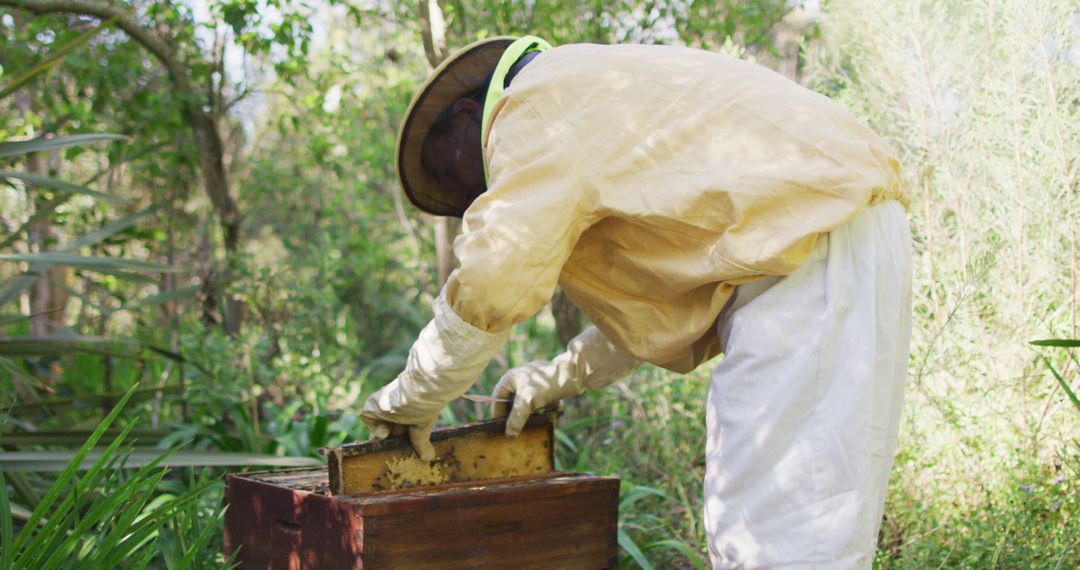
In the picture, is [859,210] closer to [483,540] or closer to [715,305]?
[715,305]

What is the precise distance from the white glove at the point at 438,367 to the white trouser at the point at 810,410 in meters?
0.43

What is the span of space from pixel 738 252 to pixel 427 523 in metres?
Result: 0.79

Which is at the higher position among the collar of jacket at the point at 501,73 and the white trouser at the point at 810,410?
the collar of jacket at the point at 501,73

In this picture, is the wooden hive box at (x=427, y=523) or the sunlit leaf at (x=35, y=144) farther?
the sunlit leaf at (x=35, y=144)

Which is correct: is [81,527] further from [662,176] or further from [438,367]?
[662,176]

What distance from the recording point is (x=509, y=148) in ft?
5.56

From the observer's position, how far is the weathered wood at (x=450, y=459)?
1973 mm

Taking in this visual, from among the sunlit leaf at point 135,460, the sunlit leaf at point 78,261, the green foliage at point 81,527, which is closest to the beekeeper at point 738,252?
the green foliage at point 81,527

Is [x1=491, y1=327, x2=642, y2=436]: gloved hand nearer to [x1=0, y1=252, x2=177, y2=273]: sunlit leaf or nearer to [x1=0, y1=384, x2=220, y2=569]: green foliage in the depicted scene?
[x1=0, y1=384, x2=220, y2=569]: green foliage

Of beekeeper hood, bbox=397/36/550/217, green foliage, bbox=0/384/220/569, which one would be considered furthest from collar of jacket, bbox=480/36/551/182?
green foliage, bbox=0/384/220/569

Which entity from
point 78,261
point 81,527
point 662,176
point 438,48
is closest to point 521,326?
point 438,48

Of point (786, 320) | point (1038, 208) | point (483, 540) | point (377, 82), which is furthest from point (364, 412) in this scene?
point (377, 82)

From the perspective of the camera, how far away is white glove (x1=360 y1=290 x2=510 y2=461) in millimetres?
1750

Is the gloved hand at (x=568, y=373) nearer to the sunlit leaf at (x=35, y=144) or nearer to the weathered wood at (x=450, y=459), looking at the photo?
the weathered wood at (x=450, y=459)
